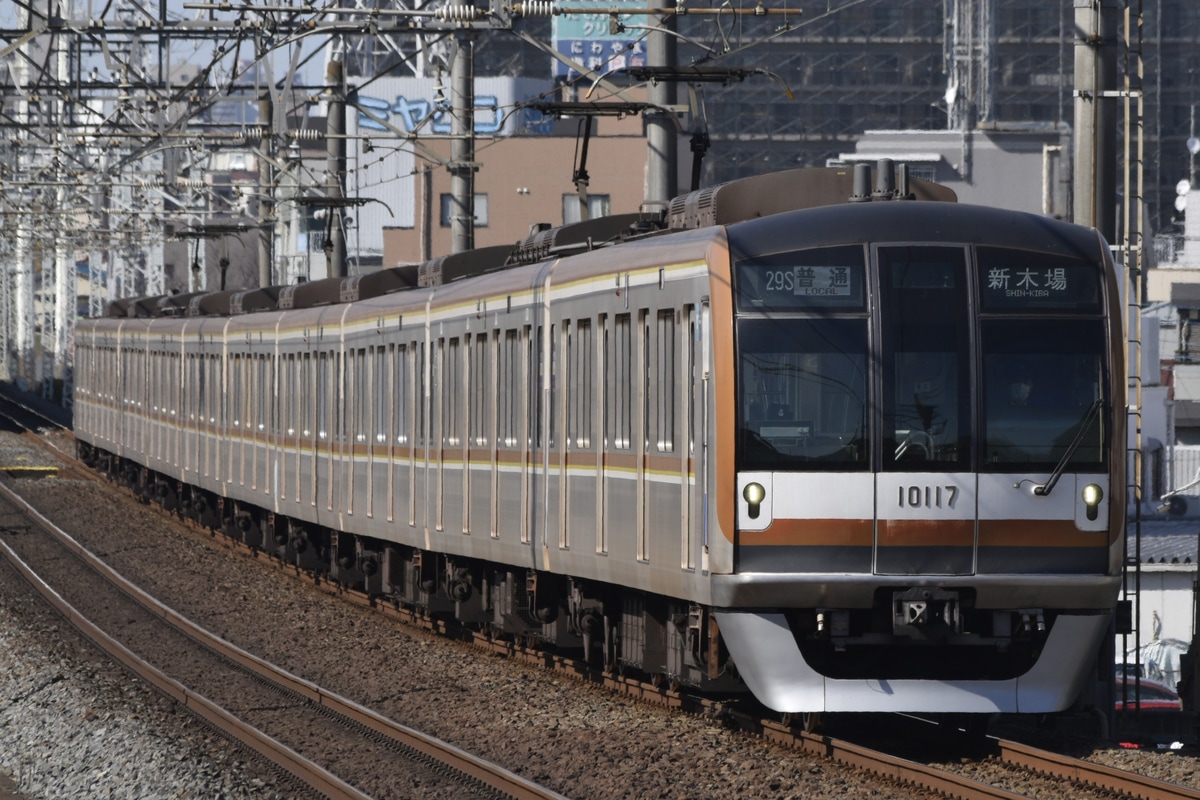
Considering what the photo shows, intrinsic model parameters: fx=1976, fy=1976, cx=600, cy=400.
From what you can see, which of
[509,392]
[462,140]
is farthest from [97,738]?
[462,140]

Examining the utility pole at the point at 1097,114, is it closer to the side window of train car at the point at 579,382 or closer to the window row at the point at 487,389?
the window row at the point at 487,389

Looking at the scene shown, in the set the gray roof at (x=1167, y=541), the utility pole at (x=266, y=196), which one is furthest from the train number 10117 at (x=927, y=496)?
the utility pole at (x=266, y=196)

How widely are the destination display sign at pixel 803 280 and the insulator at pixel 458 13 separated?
9.31 m

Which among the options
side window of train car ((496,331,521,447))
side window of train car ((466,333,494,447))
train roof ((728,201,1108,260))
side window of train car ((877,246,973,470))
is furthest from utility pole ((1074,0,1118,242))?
side window of train car ((466,333,494,447))

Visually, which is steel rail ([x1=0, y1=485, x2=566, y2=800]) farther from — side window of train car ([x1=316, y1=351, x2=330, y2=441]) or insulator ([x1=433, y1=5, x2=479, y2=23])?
insulator ([x1=433, y1=5, x2=479, y2=23])

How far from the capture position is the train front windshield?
927 centimetres

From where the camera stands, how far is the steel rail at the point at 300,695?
9453mm

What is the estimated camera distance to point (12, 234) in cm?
5238

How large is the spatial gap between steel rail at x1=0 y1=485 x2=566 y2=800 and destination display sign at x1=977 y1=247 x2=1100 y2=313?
10.3ft

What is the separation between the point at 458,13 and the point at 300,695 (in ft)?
25.1

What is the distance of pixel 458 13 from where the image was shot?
18.3 metres

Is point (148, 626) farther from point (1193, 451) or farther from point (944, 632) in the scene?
point (1193, 451)

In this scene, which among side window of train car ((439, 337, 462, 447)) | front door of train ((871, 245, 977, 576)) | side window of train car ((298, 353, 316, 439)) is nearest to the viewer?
front door of train ((871, 245, 977, 576))

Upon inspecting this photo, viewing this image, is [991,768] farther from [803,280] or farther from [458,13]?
[458,13]
